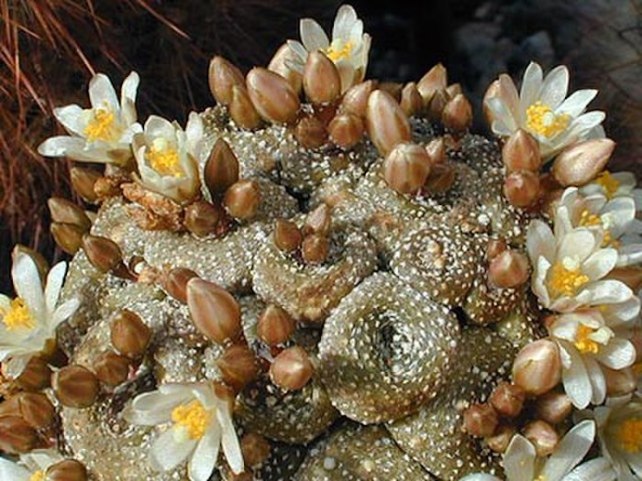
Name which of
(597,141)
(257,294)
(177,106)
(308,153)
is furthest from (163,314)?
(177,106)

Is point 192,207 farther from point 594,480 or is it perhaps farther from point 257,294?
point 594,480

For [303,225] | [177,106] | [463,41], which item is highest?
[303,225]

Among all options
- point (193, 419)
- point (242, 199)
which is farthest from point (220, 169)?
point (193, 419)

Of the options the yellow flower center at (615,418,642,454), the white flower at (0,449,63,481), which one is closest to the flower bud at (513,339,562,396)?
the yellow flower center at (615,418,642,454)

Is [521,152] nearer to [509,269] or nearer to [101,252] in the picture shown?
[509,269]

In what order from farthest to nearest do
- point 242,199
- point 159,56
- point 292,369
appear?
point 159,56 < point 242,199 < point 292,369

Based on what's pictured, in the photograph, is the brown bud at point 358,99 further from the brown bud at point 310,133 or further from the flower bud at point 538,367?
the flower bud at point 538,367
